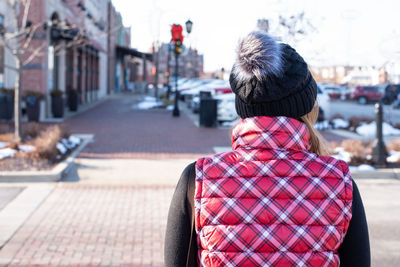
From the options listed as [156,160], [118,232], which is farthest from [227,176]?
[156,160]

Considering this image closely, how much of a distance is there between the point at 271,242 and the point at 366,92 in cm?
4546

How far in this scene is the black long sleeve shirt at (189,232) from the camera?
1.87 m

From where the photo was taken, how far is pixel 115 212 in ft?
23.9

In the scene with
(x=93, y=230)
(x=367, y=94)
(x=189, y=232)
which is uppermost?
(x=367, y=94)

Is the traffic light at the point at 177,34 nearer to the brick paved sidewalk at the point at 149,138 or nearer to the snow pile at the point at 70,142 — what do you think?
the brick paved sidewalk at the point at 149,138

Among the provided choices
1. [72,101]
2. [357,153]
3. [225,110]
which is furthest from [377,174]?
[72,101]

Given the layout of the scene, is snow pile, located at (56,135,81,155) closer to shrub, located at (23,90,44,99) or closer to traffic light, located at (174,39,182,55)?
shrub, located at (23,90,44,99)

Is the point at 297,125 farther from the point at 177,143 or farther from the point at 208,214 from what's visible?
the point at 177,143

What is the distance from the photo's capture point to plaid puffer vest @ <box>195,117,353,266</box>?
5.74 feet

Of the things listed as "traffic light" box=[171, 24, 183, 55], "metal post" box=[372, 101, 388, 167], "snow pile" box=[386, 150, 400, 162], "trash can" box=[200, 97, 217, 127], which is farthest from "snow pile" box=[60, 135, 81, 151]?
"traffic light" box=[171, 24, 183, 55]

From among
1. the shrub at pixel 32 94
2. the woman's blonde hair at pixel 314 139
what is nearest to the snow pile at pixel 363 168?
the woman's blonde hair at pixel 314 139

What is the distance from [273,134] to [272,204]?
0.25 m

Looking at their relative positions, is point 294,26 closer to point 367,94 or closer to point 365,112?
point 365,112

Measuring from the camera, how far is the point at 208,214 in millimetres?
1787
